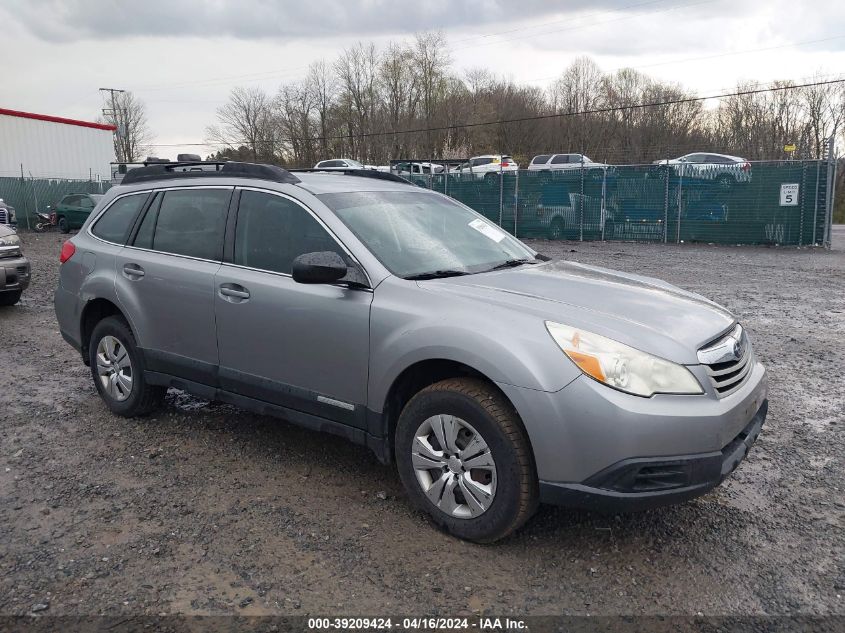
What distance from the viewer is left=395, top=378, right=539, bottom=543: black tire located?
306 centimetres

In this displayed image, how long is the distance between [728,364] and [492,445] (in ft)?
3.86

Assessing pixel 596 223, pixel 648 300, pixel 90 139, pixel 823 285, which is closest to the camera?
pixel 648 300

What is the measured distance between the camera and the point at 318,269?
355 centimetres

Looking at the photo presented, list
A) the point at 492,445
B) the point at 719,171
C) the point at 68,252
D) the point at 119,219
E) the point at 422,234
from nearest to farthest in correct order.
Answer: the point at 492,445
the point at 422,234
the point at 119,219
the point at 68,252
the point at 719,171

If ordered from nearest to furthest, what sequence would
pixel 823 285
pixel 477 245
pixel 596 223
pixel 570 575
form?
pixel 570 575
pixel 477 245
pixel 823 285
pixel 596 223

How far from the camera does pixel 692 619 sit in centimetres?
277

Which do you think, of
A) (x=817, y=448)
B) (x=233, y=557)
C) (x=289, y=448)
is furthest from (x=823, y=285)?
(x=233, y=557)

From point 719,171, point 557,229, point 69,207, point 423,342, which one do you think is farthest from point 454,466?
point 69,207

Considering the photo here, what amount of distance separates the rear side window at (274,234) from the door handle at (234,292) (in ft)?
0.50

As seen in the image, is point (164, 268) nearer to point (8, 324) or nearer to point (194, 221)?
point (194, 221)

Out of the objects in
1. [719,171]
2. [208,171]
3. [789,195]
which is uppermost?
[719,171]

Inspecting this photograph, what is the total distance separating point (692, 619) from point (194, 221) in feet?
12.0

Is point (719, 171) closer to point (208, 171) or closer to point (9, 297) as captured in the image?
point (9, 297)

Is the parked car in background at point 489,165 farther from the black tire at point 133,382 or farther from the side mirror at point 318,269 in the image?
the side mirror at point 318,269
